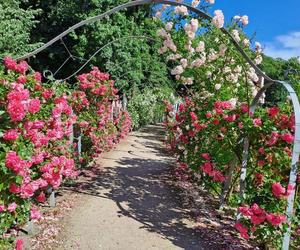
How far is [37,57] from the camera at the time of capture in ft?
61.8

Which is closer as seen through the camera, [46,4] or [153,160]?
[153,160]

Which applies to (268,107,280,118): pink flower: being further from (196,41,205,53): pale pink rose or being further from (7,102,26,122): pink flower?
(7,102,26,122): pink flower

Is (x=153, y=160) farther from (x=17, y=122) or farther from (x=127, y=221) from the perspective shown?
(x=17, y=122)

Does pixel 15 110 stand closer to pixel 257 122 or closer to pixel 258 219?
pixel 258 219

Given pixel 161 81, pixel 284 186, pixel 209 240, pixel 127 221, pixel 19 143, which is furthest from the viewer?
pixel 161 81

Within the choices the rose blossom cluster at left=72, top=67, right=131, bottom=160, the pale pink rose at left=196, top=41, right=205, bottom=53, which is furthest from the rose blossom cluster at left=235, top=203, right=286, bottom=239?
the rose blossom cluster at left=72, top=67, right=131, bottom=160

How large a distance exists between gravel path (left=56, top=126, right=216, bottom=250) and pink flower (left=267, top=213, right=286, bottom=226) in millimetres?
1034

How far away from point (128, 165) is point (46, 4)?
11562mm

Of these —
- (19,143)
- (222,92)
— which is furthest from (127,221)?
(222,92)

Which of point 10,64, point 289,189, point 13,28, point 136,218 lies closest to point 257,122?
point 289,189

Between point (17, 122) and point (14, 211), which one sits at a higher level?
point (17, 122)

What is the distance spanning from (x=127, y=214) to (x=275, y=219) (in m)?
2.43

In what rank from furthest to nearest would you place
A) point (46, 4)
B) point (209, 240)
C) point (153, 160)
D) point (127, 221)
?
Result: point (46, 4) → point (153, 160) → point (127, 221) → point (209, 240)

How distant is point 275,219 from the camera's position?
412cm
